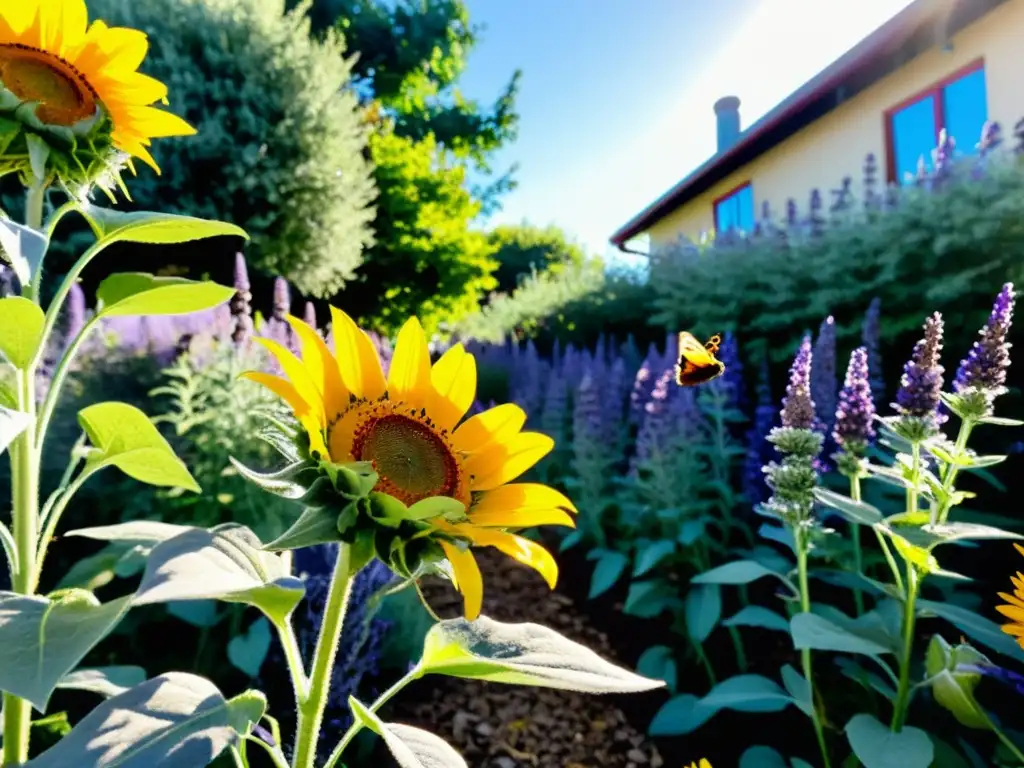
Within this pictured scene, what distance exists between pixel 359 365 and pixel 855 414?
1567 millimetres

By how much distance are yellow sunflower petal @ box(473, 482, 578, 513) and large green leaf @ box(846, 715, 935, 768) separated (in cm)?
112

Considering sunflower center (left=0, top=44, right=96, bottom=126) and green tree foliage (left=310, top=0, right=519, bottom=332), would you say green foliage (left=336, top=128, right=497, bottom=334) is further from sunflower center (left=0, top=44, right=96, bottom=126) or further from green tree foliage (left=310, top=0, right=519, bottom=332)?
sunflower center (left=0, top=44, right=96, bottom=126)

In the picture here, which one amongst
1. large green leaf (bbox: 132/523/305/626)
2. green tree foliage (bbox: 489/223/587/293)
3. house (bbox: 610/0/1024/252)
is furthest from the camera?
green tree foliage (bbox: 489/223/587/293)

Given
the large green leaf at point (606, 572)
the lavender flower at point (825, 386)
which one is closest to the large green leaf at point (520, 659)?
the large green leaf at point (606, 572)

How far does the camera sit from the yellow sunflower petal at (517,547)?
65 centimetres

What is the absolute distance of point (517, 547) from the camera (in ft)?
2.25

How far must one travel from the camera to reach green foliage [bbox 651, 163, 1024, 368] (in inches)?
143

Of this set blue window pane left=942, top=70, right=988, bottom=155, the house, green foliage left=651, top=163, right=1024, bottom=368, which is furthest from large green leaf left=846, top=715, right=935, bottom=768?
blue window pane left=942, top=70, right=988, bottom=155

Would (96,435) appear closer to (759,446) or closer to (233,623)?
(233,623)

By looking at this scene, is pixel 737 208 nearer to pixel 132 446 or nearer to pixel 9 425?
pixel 132 446

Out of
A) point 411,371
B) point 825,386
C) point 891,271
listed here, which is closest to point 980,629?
point 825,386

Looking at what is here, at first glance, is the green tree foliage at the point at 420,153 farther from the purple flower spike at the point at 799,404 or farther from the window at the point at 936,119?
the purple flower spike at the point at 799,404

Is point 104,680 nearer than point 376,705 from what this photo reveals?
No

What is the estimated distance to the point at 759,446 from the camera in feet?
9.53
